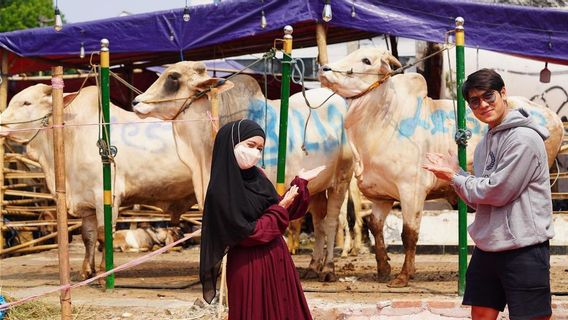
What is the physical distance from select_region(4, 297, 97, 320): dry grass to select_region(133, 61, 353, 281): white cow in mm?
2024

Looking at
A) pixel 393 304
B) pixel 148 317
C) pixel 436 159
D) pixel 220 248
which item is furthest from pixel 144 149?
pixel 436 159

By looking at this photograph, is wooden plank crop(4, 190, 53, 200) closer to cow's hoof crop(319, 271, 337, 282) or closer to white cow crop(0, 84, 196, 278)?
white cow crop(0, 84, 196, 278)

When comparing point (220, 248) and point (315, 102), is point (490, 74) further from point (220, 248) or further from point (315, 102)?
point (315, 102)

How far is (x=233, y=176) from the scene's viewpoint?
6.01m

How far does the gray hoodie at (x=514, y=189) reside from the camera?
17.5 ft

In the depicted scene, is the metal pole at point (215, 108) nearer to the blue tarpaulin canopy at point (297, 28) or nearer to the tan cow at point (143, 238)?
the blue tarpaulin canopy at point (297, 28)

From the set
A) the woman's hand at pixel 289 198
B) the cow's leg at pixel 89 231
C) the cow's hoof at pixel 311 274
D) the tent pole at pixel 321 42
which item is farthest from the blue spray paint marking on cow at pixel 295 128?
the woman's hand at pixel 289 198

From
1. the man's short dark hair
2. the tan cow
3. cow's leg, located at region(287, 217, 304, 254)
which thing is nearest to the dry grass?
the man's short dark hair

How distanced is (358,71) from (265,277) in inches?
175

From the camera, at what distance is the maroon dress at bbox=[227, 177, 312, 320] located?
239 inches

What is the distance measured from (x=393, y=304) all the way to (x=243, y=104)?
3018 mm

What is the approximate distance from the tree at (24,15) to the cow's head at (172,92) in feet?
109

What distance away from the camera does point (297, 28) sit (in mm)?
12000

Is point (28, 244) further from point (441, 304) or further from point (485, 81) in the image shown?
point (485, 81)
